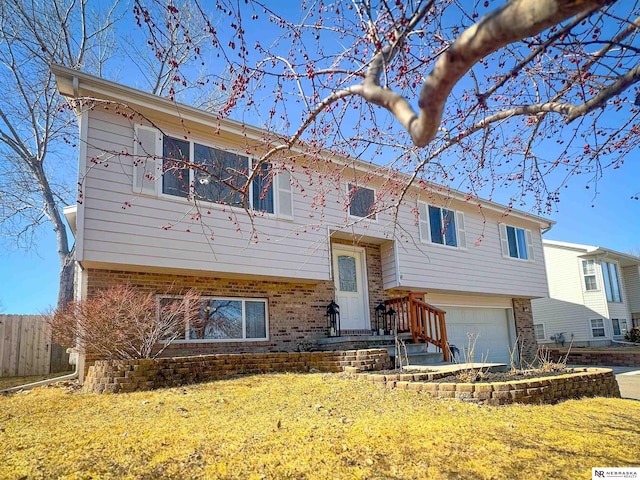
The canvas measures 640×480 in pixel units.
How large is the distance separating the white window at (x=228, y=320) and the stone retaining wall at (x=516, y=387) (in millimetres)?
3325

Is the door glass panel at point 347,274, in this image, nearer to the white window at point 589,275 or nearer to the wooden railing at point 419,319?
the wooden railing at point 419,319

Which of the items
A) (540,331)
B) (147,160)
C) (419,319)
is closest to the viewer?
(147,160)

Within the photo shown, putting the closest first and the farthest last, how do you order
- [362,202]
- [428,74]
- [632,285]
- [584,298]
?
[428,74]
[362,202]
[584,298]
[632,285]

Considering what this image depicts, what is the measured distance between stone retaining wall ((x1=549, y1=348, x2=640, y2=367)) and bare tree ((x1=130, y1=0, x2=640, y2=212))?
1221 cm

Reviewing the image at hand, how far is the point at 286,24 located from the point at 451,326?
12606 mm

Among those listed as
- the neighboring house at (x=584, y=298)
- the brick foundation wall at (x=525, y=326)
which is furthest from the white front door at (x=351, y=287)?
the neighboring house at (x=584, y=298)

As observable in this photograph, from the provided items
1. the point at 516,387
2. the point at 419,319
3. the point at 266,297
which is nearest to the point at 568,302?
the point at 419,319

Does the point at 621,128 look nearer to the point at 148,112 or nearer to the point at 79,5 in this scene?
the point at 148,112

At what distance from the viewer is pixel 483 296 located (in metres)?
16.3

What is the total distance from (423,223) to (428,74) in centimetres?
1097

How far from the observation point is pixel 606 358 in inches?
605

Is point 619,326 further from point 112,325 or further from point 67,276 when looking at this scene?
point 67,276

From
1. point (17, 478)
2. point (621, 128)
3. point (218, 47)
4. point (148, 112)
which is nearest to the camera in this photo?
point (17, 478)

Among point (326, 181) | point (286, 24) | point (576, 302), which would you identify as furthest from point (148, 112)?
point (576, 302)
